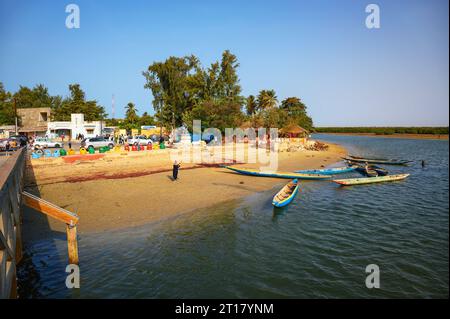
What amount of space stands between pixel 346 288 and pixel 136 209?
11.6 m

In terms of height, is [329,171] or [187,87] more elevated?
[187,87]

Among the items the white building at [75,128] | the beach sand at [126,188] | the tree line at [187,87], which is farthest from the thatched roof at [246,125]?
the white building at [75,128]

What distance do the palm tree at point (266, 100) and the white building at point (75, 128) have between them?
42191mm

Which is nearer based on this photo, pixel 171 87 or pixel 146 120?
pixel 171 87

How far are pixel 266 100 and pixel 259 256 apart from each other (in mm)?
67485

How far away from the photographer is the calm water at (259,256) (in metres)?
8.95

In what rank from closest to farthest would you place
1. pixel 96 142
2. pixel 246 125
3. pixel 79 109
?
1. pixel 96 142
2. pixel 246 125
3. pixel 79 109

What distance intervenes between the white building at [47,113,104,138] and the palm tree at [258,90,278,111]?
138 feet

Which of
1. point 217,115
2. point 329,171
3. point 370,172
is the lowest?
point 370,172

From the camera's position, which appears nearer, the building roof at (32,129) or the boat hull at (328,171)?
the boat hull at (328,171)

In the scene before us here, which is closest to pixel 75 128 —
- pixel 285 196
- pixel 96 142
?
pixel 96 142

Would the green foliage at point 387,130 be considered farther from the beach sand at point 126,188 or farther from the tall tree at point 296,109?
the beach sand at point 126,188

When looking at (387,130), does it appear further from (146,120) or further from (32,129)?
(32,129)

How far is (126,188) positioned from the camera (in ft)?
65.5
